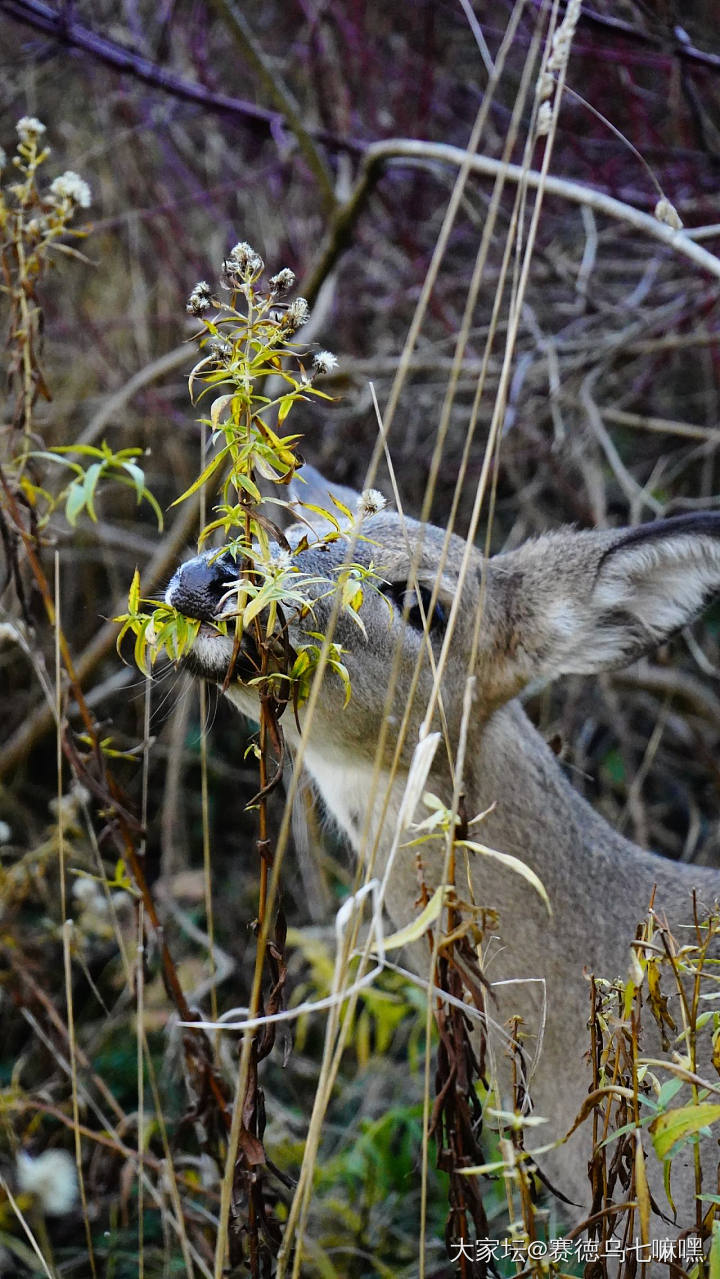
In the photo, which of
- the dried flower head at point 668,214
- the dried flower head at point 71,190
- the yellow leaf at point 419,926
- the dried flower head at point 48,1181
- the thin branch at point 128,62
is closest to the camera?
the yellow leaf at point 419,926

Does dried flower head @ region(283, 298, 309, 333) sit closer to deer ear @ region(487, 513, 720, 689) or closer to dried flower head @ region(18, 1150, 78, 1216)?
deer ear @ region(487, 513, 720, 689)

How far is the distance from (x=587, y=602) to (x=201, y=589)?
44.7 inches

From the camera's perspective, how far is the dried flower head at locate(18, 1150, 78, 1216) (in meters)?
2.91

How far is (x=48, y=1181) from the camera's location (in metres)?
2.91

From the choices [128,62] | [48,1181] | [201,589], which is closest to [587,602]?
[201,589]

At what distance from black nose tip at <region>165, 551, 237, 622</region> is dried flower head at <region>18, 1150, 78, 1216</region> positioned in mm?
1673

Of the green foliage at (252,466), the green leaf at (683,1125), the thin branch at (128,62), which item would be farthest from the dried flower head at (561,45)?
the thin branch at (128,62)

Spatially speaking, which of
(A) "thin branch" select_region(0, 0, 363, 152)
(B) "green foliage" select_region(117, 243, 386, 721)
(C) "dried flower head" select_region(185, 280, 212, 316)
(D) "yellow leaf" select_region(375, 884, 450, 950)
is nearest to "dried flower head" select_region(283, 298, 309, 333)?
(B) "green foliage" select_region(117, 243, 386, 721)

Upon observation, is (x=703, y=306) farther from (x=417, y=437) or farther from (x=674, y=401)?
(x=417, y=437)

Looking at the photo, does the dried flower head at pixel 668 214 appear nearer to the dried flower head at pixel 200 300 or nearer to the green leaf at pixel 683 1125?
the dried flower head at pixel 200 300

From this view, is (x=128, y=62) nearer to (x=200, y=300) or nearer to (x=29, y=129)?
(x=29, y=129)

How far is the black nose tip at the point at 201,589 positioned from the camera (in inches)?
82.7

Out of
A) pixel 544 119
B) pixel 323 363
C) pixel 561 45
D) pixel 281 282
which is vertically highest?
pixel 561 45

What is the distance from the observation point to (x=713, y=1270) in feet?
5.24
